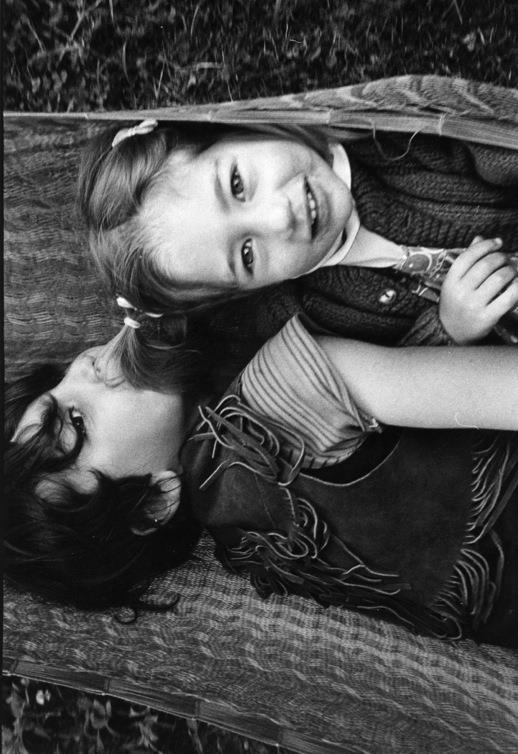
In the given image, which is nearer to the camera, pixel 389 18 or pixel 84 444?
pixel 84 444

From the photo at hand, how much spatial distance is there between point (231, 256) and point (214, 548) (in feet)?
1.03

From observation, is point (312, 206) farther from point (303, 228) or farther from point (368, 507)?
point (368, 507)

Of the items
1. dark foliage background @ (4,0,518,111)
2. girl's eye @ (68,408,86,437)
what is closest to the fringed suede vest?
girl's eye @ (68,408,86,437)

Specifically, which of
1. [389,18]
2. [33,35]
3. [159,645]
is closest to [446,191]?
[389,18]

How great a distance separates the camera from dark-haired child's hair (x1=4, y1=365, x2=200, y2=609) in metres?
0.90

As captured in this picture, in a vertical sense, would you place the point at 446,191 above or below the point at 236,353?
above

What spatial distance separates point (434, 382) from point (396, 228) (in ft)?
0.55

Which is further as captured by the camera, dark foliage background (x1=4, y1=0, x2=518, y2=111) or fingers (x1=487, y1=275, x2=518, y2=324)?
dark foliage background (x1=4, y1=0, x2=518, y2=111)

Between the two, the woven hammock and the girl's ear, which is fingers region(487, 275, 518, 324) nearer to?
the woven hammock

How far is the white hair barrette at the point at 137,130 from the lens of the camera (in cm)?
88

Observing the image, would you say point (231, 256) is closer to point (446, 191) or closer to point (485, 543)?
point (446, 191)

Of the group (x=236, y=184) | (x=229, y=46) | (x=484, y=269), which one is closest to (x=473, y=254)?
(x=484, y=269)

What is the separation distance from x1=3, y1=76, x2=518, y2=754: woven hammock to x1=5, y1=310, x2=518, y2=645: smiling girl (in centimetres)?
4

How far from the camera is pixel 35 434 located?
0.90m
